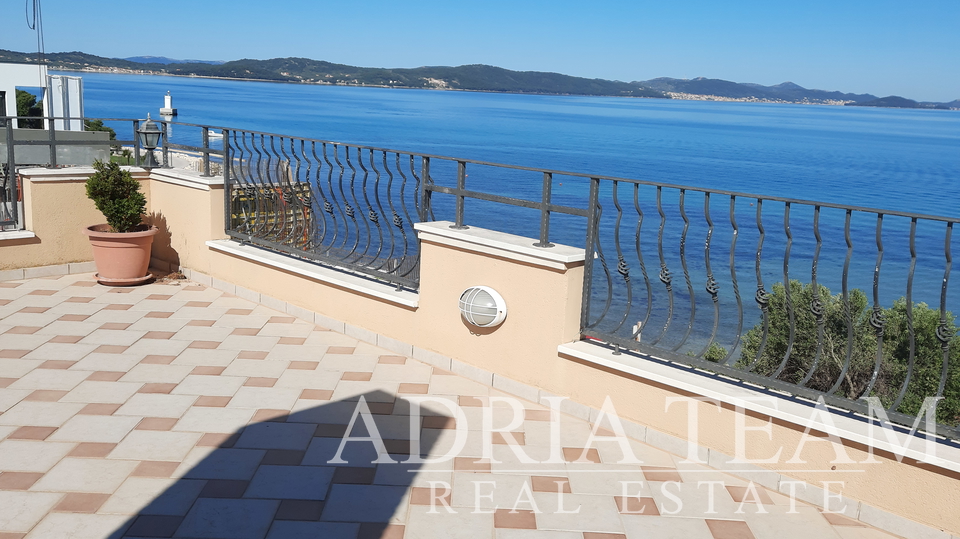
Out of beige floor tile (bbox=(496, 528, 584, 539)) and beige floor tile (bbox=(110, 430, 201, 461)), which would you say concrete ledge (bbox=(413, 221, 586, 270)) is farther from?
beige floor tile (bbox=(110, 430, 201, 461))

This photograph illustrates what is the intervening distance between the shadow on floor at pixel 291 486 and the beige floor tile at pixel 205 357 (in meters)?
1.01

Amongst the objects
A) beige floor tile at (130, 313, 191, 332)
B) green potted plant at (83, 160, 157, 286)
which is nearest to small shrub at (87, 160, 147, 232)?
green potted plant at (83, 160, 157, 286)

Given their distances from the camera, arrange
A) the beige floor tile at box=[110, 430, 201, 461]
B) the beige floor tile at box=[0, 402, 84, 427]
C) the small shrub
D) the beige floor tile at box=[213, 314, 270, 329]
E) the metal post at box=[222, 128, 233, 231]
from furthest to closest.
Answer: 1. the small shrub
2. the metal post at box=[222, 128, 233, 231]
3. the beige floor tile at box=[213, 314, 270, 329]
4. the beige floor tile at box=[0, 402, 84, 427]
5. the beige floor tile at box=[110, 430, 201, 461]

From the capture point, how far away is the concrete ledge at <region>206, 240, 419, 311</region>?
508cm

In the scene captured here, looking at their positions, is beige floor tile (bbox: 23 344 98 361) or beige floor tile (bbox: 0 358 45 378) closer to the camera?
beige floor tile (bbox: 0 358 45 378)

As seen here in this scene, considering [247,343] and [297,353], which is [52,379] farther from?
[297,353]

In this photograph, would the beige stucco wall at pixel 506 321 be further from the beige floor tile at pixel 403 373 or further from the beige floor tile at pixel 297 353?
the beige floor tile at pixel 297 353

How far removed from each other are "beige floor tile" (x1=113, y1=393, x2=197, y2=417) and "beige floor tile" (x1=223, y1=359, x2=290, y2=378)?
442 mm

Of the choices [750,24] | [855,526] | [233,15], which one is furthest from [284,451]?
[750,24]

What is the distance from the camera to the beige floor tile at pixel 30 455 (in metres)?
3.29

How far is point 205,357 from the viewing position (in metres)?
4.85

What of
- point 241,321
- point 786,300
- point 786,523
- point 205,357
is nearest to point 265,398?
point 205,357

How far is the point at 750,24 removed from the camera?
4134 inches

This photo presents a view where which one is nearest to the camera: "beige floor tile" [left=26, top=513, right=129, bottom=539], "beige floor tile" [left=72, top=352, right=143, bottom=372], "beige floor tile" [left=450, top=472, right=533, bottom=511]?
"beige floor tile" [left=26, top=513, right=129, bottom=539]
